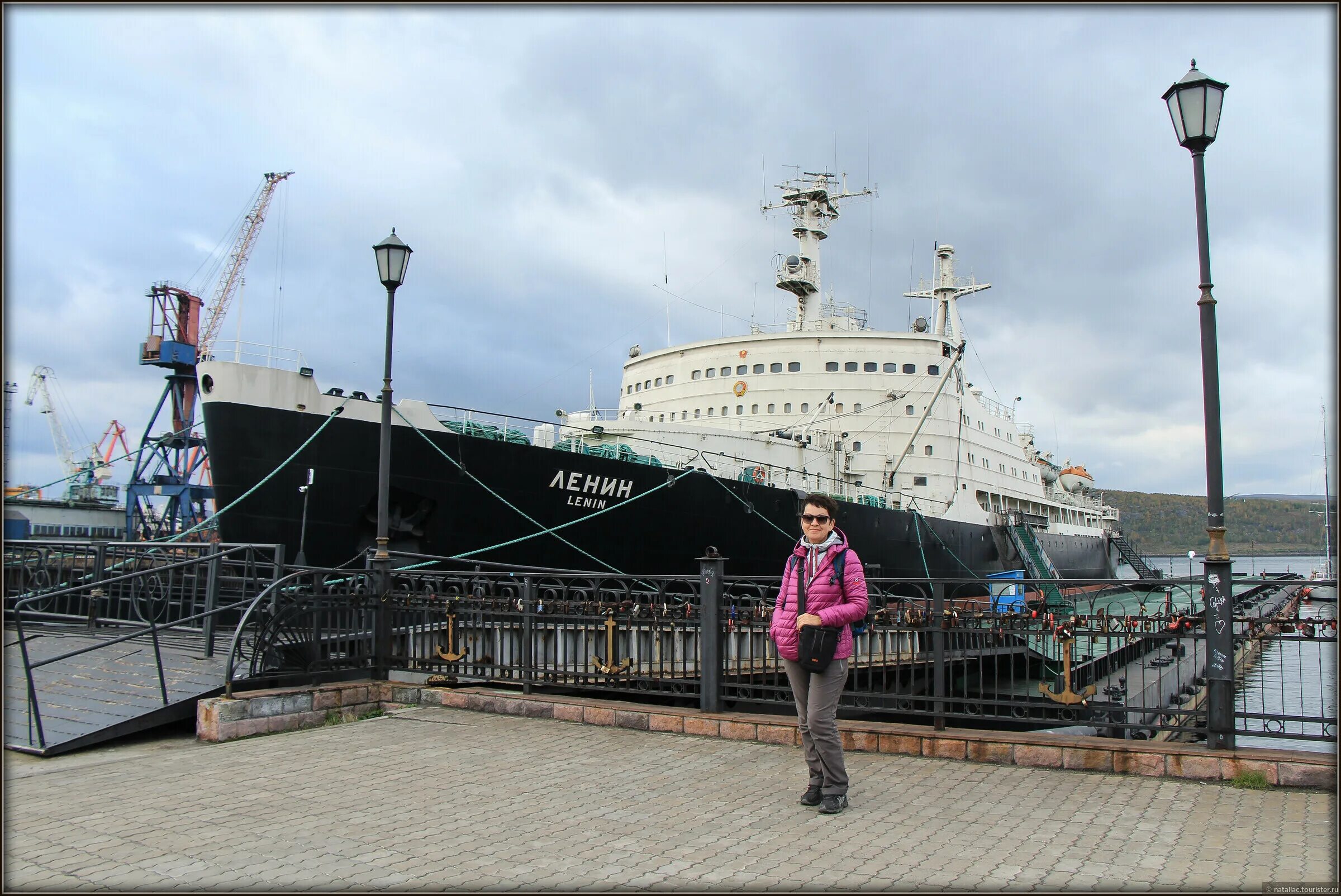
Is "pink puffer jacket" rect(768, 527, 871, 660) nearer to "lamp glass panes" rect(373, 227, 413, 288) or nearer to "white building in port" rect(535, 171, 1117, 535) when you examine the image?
"lamp glass panes" rect(373, 227, 413, 288)

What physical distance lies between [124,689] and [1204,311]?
9266 millimetres

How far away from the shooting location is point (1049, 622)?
19.1ft

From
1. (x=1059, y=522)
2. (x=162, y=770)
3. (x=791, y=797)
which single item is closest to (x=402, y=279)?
(x=162, y=770)

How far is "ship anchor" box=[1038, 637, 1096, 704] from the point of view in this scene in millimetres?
5711

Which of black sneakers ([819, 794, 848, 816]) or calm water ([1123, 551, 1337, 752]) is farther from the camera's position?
calm water ([1123, 551, 1337, 752])

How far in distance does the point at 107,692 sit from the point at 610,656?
4.48 metres

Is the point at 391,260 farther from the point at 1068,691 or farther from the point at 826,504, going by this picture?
the point at 1068,691

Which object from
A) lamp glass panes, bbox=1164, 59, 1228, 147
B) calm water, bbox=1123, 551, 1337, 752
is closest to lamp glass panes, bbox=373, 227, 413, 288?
lamp glass panes, bbox=1164, 59, 1228, 147

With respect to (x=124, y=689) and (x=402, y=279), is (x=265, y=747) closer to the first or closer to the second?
(x=124, y=689)

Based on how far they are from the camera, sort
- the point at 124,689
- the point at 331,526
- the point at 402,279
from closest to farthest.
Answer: the point at 124,689 → the point at 402,279 → the point at 331,526

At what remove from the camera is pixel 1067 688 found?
5844 mm

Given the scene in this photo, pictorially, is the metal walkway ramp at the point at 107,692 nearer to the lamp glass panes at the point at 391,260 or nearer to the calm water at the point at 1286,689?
the lamp glass panes at the point at 391,260

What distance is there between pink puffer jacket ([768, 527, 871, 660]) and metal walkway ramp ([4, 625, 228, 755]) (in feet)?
15.9

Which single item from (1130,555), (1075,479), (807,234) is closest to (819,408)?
(807,234)
